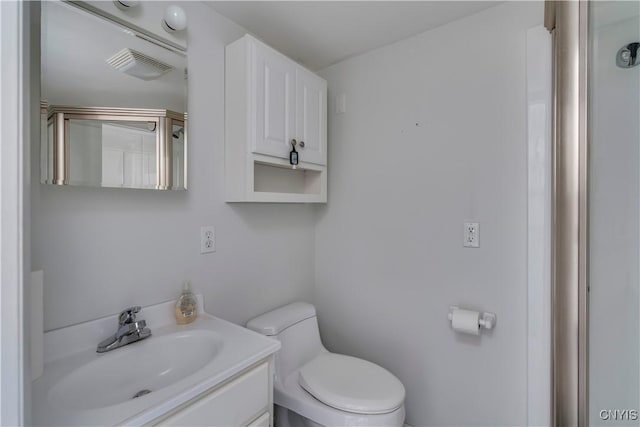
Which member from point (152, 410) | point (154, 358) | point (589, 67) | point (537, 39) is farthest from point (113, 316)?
point (537, 39)

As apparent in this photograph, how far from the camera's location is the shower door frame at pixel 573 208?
62 centimetres

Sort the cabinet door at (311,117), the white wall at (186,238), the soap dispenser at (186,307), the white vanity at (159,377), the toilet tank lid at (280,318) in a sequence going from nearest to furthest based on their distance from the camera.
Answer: the white vanity at (159,377), the white wall at (186,238), the soap dispenser at (186,307), the toilet tank lid at (280,318), the cabinet door at (311,117)

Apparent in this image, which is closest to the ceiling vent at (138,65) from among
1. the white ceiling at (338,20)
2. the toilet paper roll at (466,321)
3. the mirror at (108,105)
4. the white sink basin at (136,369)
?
the mirror at (108,105)

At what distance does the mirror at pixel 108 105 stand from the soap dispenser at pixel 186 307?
46 centimetres

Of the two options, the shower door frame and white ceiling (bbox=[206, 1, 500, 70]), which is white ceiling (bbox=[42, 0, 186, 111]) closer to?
white ceiling (bbox=[206, 1, 500, 70])

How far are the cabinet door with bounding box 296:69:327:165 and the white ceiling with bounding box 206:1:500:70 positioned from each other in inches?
8.6

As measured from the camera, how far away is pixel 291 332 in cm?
155

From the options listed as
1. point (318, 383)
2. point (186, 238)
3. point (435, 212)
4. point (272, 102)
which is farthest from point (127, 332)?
point (435, 212)

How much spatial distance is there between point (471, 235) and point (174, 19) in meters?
1.63

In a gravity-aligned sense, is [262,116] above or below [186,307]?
above

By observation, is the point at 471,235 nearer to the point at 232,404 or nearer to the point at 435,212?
the point at 435,212

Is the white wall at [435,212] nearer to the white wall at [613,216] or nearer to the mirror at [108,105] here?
the white wall at [613,216]

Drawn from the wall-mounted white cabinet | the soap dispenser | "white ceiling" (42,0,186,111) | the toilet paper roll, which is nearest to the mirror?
"white ceiling" (42,0,186,111)

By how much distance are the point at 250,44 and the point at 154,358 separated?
4.48 ft
